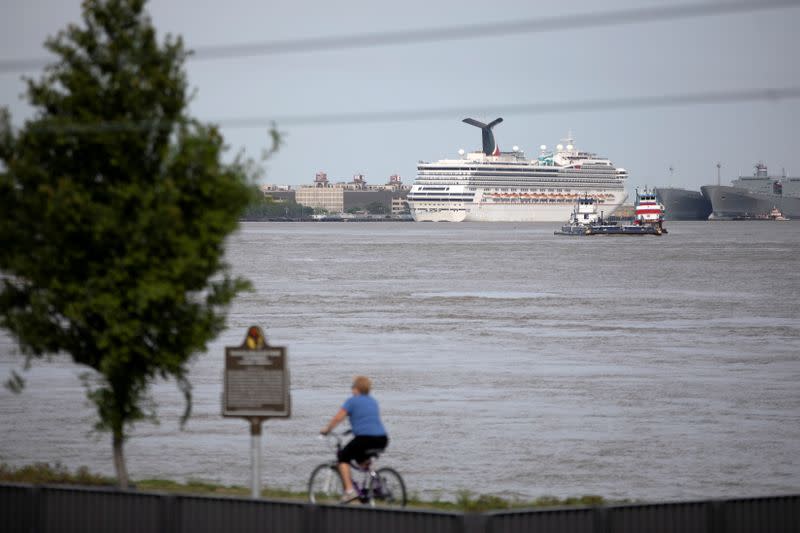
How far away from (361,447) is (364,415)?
310 mm

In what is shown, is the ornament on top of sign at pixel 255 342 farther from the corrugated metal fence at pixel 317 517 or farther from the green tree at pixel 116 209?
the corrugated metal fence at pixel 317 517

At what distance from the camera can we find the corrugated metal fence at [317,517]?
9.41 metres

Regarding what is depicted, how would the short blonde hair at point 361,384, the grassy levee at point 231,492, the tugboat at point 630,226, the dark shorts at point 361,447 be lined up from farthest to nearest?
the tugboat at point 630,226 → the grassy levee at point 231,492 → the dark shorts at point 361,447 → the short blonde hair at point 361,384

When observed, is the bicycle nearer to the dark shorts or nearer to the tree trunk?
the dark shorts

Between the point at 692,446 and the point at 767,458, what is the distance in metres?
1.32

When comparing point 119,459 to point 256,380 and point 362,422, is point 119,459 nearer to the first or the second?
point 256,380

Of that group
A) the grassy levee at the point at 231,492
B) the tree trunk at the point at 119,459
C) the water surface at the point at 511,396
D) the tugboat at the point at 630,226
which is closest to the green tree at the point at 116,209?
the tree trunk at the point at 119,459

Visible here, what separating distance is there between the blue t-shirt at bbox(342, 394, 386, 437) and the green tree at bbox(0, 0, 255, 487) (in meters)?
1.54

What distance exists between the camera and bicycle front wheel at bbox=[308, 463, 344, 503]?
41.1 ft

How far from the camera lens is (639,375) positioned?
29562 mm

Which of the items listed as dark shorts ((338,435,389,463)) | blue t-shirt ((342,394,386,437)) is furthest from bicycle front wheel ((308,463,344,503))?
blue t-shirt ((342,394,386,437))

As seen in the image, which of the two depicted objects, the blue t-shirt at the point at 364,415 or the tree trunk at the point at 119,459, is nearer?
the blue t-shirt at the point at 364,415

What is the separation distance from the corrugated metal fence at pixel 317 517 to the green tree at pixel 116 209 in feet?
6.57

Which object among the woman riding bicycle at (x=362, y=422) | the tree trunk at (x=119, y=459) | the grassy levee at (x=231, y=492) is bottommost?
the grassy levee at (x=231, y=492)
